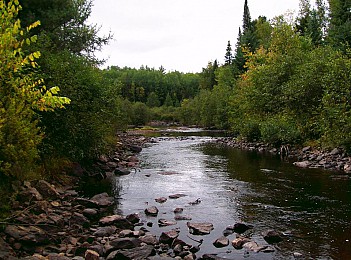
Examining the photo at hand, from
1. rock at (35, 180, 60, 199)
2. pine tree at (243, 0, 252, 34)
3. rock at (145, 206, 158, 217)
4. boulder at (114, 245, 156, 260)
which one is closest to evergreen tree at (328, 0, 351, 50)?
pine tree at (243, 0, 252, 34)

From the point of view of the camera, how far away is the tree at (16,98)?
602 cm

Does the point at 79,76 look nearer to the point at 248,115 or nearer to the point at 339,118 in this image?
the point at 339,118

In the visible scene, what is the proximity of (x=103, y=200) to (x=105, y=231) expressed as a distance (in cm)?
364

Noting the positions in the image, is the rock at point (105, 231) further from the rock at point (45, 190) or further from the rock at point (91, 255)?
the rock at point (45, 190)

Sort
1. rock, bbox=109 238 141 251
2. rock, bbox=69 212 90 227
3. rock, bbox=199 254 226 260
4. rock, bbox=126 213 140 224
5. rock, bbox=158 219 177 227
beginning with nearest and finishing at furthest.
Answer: rock, bbox=199 254 226 260, rock, bbox=109 238 141 251, rock, bbox=69 212 90 227, rock, bbox=158 219 177 227, rock, bbox=126 213 140 224

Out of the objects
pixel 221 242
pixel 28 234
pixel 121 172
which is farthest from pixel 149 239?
pixel 121 172

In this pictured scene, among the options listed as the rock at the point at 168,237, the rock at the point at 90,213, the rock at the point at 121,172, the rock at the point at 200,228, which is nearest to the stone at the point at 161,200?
the rock at the point at 90,213

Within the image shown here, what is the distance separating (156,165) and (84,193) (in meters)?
8.60

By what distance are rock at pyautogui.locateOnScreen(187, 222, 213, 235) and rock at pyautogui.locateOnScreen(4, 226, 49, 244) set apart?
A: 4198mm

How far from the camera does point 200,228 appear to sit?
11375 mm

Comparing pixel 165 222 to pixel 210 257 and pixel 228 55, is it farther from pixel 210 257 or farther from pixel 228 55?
pixel 228 55

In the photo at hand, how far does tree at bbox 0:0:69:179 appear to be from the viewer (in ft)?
19.7

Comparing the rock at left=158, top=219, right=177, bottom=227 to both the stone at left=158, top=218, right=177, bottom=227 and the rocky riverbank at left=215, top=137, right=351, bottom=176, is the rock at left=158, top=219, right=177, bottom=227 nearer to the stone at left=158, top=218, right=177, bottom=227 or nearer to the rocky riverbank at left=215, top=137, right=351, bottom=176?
the stone at left=158, top=218, right=177, bottom=227

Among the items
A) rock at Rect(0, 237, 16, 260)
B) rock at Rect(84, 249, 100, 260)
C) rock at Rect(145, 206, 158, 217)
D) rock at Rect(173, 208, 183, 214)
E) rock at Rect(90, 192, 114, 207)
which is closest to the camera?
rock at Rect(0, 237, 16, 260)
